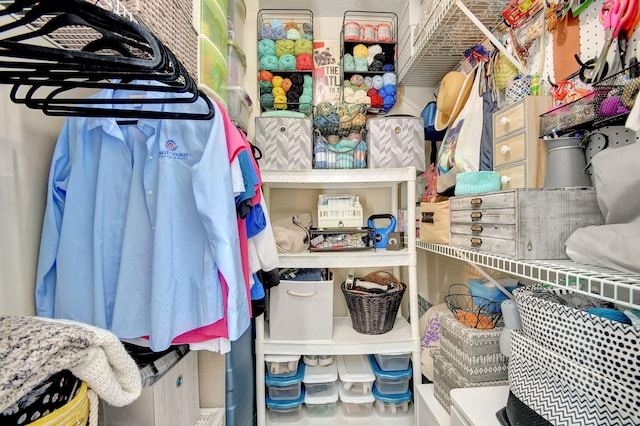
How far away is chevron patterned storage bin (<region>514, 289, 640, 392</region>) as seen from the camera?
1.68 feet

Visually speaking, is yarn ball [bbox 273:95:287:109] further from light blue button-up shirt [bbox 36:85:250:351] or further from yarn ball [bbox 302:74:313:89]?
light blue button-up shirt [bbox 36:85:250:351]

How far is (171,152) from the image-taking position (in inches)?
34.6

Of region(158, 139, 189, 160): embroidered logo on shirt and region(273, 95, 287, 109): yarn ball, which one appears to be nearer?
region(158, 139, 189, 160): embroidered logo on shirt

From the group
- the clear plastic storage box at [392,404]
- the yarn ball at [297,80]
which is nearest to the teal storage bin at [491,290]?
the clear plastic storage box at [392,404]

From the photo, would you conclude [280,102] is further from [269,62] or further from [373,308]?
[373,308]

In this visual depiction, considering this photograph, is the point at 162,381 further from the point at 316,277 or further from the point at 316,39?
the point at 316,39

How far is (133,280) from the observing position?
0.85 m

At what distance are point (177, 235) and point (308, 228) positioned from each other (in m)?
0.89

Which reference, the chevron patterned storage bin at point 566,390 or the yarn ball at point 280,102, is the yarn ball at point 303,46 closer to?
the yarn ball at point 280,102

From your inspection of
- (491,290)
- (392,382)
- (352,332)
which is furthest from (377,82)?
(392,382)

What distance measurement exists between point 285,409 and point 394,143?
150cm

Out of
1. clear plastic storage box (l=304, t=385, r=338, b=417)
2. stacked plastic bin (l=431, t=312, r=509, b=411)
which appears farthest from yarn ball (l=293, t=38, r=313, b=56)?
clear plastic storage box (l=304, t=385, r=338, b=417)

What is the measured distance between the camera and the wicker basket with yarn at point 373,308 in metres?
1.40

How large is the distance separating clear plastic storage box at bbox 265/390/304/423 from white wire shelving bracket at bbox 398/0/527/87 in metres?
1.79
